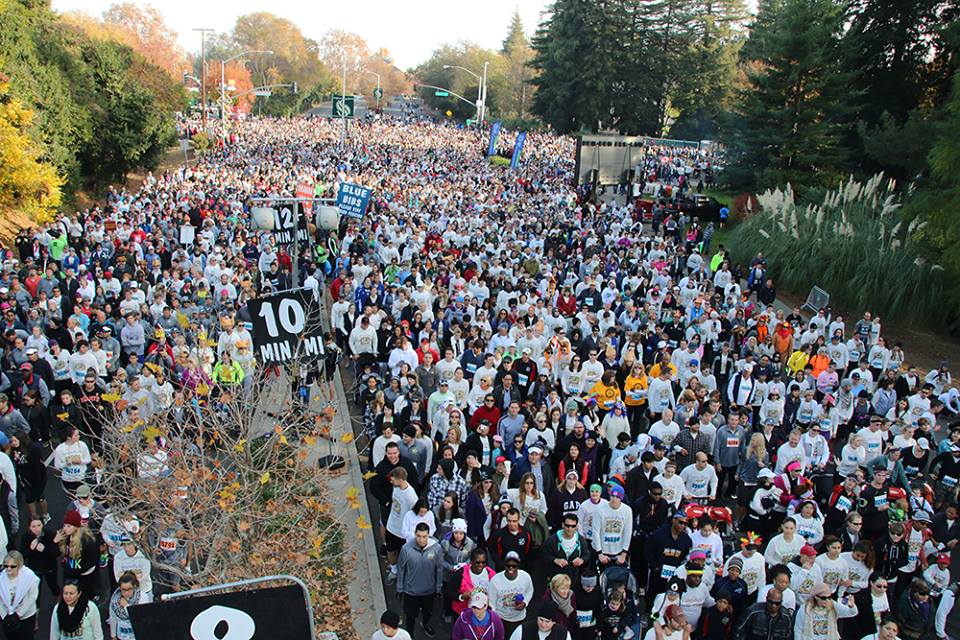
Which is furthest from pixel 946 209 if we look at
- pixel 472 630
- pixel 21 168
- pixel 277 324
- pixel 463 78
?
pixel 463 78

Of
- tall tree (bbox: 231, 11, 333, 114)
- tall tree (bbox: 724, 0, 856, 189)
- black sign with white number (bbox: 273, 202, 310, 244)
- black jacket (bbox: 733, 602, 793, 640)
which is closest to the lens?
black jacket (bbox: 733, 602, 793, 640)

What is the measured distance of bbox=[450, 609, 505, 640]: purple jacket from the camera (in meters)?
6.41

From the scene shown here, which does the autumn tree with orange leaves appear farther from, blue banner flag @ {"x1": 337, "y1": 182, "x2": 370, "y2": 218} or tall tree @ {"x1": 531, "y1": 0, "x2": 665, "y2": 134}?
tall tree @ {"x1": 531, "y1": 0, "x2": 665, "y2": 134}

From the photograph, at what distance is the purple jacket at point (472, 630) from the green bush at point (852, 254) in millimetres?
16131

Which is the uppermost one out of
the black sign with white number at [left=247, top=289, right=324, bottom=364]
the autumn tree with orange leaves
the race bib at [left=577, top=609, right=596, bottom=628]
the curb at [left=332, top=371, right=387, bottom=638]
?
the black sign with white number at [left=247, top=289, right=324, bottom=364]

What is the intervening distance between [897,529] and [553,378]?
5486 millimetres

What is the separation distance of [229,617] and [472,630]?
3564 millimetres

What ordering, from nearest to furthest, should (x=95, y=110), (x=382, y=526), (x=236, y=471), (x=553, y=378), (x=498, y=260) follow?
(x=236, y=471) → (x=382, y=526) → (x=553, y=378) → (x=498, y=260) → (x=95, y=110)

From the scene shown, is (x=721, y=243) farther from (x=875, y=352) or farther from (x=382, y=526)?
(x=382, y=526)

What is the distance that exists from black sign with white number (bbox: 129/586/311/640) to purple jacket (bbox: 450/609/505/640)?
3.42 meters

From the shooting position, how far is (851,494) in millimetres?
8664

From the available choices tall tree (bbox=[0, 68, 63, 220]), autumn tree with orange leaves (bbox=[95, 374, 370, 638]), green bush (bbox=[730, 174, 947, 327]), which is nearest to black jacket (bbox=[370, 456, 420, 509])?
autumn tree with orange leaves (bbox=[95, 374, 370, 638])

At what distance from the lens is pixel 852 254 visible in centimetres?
2045

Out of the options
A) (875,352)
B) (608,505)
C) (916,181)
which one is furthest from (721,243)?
(608,505)
